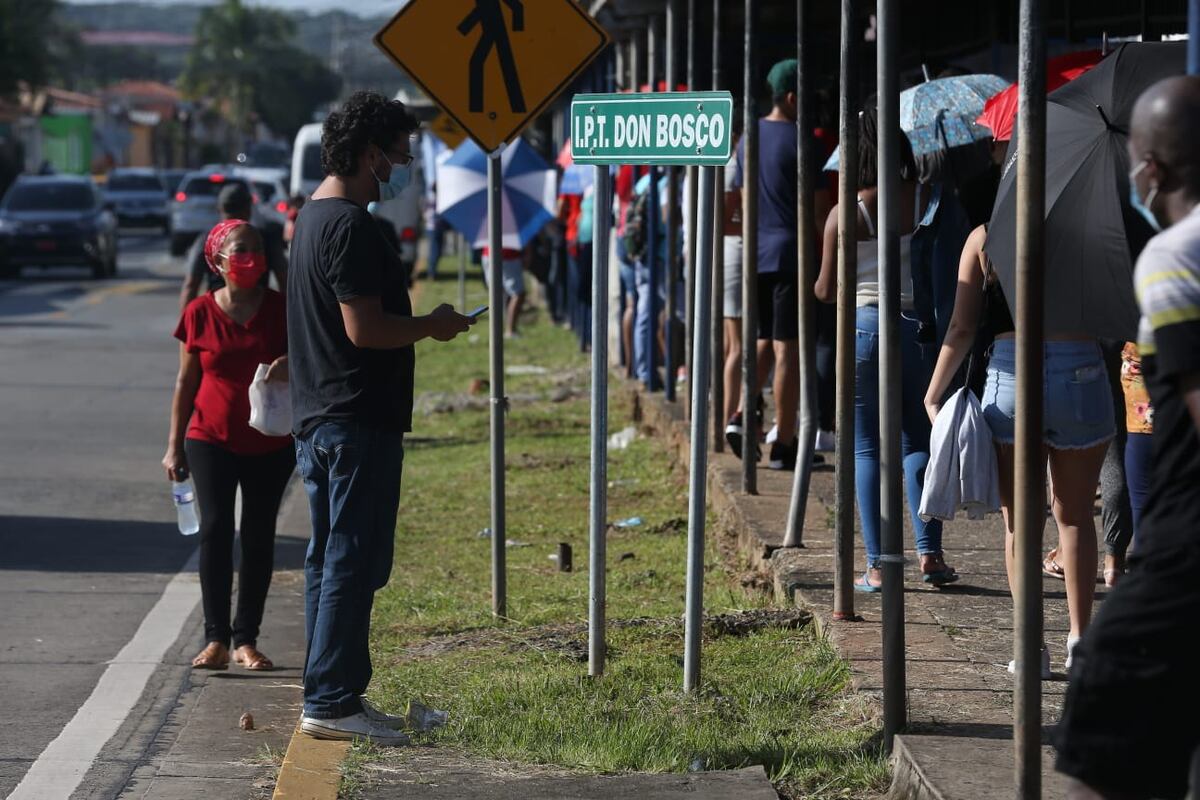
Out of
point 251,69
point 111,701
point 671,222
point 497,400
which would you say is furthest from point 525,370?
point 251,69

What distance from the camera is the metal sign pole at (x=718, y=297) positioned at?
9750 millimetres

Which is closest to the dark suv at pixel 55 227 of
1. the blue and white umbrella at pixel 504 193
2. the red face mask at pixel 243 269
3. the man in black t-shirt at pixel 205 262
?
the blue and white umbrella at pixel 504 193

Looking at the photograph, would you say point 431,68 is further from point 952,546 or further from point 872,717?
point 872,717

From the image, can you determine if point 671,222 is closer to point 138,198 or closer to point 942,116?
point 942,116

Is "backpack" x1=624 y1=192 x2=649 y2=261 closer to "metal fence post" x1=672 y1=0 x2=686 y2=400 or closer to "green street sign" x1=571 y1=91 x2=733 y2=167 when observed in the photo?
"metal fence post" x1=672 y1=0 x2=686 y2=400

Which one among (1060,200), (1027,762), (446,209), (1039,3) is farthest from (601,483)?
(446,209)

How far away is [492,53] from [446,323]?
206cm

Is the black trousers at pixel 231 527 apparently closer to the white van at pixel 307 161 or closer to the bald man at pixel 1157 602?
the bald man at pixel 1157 602

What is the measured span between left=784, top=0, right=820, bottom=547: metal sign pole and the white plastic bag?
2.00m

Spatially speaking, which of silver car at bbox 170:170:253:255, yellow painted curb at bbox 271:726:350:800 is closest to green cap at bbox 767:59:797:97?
yellow painted curb at bbox 271:726:350:800

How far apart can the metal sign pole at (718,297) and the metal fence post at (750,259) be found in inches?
22.8

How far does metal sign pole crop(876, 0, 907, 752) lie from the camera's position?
16.9 ft

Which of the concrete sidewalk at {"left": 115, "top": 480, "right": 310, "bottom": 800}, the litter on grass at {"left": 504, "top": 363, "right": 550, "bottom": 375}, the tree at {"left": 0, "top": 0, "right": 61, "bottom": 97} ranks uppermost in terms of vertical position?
the tree at {"left": 0, "top": 0, "right": 61, "bottom": 97}

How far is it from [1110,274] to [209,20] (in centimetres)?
12369
